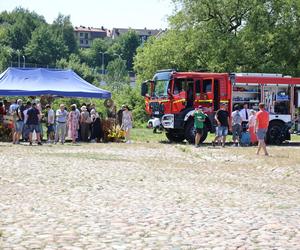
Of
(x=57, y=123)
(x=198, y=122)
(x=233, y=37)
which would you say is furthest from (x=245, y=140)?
(x=233, y=37)

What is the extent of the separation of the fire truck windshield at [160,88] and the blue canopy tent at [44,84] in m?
2.40

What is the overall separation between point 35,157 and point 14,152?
199 centimetres

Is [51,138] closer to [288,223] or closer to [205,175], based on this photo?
[205,175]

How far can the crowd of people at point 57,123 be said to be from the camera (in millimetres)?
23781

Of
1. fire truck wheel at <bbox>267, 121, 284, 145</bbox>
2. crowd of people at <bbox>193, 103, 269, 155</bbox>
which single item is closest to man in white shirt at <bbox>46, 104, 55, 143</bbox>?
crowd of people at <bbox>193, 103, 269, 155</bbox>

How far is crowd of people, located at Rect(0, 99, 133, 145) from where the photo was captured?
2378 cm

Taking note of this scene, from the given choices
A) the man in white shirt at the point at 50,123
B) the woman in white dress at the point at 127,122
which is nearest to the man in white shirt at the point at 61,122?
the man in white shirt at the point at 50,123

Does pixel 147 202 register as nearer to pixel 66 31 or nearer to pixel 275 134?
pixel 275 134

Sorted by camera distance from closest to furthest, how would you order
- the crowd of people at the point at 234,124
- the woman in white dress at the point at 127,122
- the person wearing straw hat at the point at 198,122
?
the person wearing straw hat at the point at 198,122
the crowd of people at the point at 234,124
the woman in white dress at the point at 127,122

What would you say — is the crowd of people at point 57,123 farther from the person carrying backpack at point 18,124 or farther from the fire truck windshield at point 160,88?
the fire truck windshield at point 160,88

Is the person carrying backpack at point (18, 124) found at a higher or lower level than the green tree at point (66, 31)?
lower

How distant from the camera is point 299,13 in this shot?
145ft

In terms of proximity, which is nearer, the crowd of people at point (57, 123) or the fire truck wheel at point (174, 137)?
the crowd of people at point (57, 123)

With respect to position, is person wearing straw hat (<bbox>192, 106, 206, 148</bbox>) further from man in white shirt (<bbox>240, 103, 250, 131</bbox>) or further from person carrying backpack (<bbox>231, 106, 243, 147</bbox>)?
man in white shirt (<bbox>240, 103, 250, 131</bbox>)
